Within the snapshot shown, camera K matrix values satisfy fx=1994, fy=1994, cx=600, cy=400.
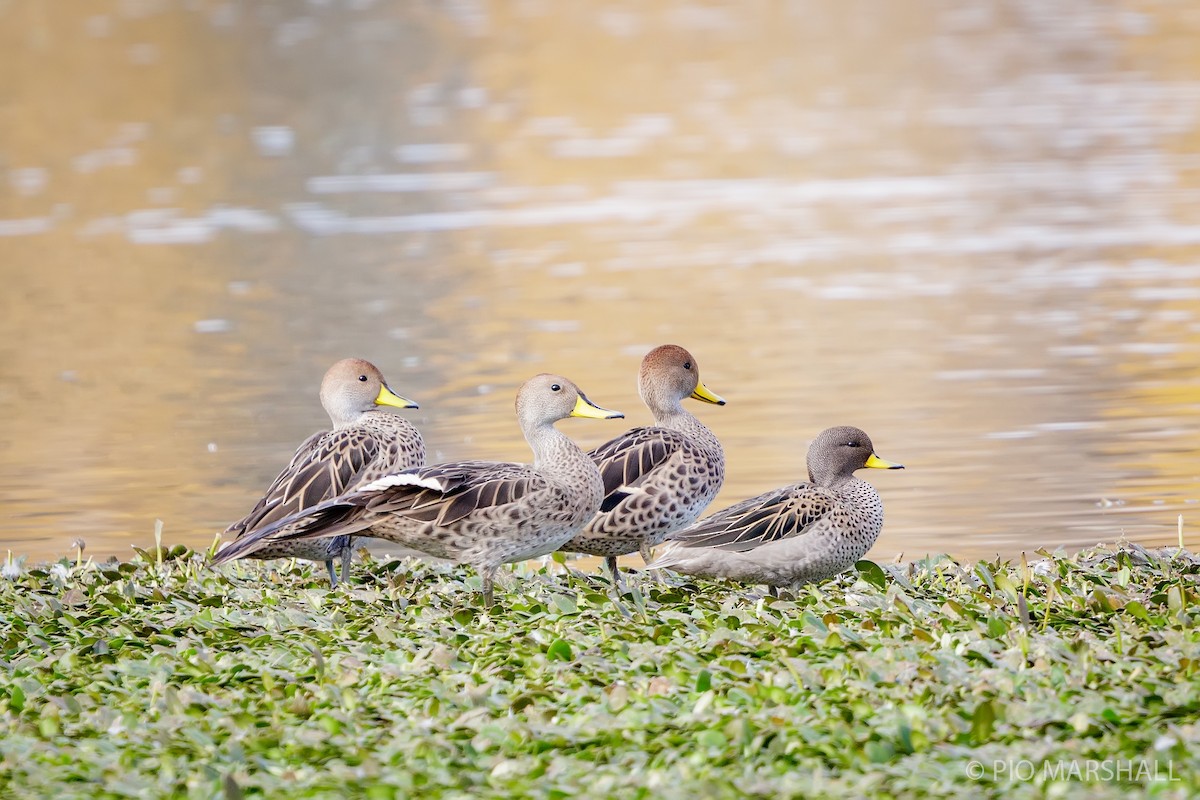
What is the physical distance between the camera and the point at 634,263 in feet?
59.3

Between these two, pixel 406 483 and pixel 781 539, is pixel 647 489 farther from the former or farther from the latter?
pixel 406 483

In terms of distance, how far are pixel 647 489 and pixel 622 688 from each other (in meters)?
2.18

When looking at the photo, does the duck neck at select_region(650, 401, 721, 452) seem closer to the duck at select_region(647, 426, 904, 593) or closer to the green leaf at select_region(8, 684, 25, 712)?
the duck at select_region(647, 426, 904, 593)

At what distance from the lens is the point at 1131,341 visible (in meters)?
14.2

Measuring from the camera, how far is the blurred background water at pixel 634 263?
1150cm

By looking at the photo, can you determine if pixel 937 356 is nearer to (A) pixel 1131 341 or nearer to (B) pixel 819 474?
(A) pixel 1131 341

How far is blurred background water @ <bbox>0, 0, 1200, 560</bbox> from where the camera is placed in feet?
37.7

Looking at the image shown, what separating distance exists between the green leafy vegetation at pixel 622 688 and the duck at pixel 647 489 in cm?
19

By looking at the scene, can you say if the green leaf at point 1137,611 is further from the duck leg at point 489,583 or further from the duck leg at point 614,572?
the duck leg at point 489,583

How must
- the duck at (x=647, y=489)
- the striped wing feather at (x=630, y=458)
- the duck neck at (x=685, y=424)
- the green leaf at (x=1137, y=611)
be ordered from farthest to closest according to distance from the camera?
the duck neck at (x=685, y=424) → the striped wing feather at (x=630, y=458) → the duck at (x=647, y=489) → the green leaf at (x=1137, y=611)

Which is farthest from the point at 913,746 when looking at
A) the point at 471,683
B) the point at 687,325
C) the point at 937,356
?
the point at 687,325

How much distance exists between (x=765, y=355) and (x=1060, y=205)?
6.92 meters

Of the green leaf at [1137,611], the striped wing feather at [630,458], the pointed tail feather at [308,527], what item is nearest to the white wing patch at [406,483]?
the pointed tail feather at [308,527]

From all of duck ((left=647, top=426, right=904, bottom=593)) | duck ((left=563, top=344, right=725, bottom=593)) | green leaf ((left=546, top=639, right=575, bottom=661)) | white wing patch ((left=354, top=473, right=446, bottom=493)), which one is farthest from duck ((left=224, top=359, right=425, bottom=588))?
green leaf ((left=546, top=639, right=575, bottom=661))
